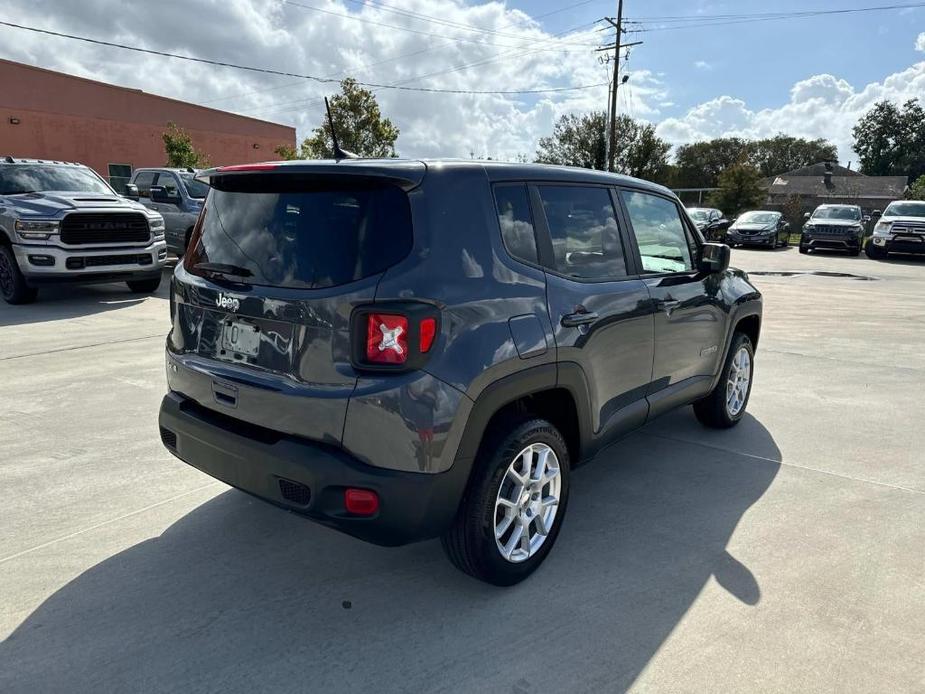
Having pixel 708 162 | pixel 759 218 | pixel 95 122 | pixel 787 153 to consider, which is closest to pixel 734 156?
pixel 708 162

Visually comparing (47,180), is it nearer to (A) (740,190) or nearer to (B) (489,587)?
(B) (489,587)

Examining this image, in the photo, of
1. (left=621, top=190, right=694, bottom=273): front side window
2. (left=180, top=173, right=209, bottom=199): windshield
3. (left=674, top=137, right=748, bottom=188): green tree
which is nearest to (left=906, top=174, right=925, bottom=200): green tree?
(left=674, top=137, right=748, bottom=188): green tree

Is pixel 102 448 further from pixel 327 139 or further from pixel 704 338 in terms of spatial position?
pixel 327 139

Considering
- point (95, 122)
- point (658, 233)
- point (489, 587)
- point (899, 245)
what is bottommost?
point (489, 587)

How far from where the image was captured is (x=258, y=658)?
2.43 meters

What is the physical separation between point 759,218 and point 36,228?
981 inches

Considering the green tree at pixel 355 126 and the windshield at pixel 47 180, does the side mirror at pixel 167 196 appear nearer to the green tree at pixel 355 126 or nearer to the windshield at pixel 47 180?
the windshield at pixel 47 180

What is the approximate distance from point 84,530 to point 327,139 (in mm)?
31331

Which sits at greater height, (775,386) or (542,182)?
(542,182)

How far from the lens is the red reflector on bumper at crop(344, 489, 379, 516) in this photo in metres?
2.42

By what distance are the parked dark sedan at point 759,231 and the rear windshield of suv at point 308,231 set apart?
25.5 meters

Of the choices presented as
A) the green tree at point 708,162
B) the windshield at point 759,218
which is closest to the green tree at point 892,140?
the green tree at point 708,162

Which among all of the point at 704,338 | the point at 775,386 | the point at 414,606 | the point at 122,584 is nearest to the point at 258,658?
the point at 414,606

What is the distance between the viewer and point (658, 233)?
4.00 m
